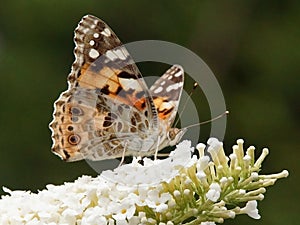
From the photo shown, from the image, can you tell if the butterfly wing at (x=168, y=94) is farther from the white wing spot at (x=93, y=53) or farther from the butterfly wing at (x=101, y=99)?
the white wing spot at (x=93, y=53)

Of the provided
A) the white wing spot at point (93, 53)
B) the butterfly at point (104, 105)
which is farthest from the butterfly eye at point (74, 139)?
the white wing spot at point (93, 53)

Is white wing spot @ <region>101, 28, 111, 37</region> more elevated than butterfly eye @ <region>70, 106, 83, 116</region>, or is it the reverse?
white wing spot @ <region>101, 28, 111, 37</region>

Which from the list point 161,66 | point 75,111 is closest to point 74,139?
point 75,111

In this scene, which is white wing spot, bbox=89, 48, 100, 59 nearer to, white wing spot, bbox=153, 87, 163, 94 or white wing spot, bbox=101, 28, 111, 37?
white wing spot, bbox=101, 28, 111, 37

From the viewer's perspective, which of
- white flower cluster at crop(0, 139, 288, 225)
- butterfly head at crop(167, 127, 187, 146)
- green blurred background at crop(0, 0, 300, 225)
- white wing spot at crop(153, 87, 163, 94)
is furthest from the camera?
green blurred background at crop(0, 0, 300, 225)

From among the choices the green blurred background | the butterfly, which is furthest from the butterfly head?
the green blurred background

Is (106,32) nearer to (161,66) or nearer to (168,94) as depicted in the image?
(168,94)

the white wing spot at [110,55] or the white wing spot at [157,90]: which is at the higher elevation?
the white wing spot at [110,55]
